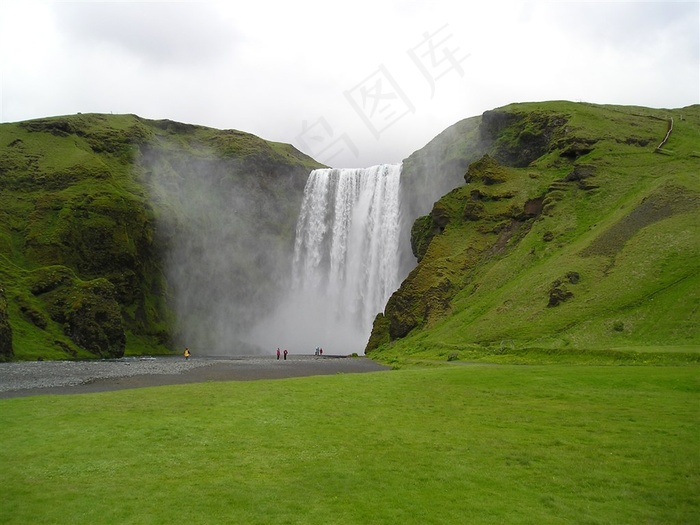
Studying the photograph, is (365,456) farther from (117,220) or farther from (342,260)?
(117,220)

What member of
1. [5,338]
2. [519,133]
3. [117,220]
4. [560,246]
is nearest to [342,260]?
[519,133]

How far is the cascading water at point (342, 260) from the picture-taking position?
325ft

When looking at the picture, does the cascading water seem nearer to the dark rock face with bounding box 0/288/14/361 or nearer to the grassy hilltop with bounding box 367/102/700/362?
the grassy hilltop with bounding box 367/102/700/362

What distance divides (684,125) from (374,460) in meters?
91.2

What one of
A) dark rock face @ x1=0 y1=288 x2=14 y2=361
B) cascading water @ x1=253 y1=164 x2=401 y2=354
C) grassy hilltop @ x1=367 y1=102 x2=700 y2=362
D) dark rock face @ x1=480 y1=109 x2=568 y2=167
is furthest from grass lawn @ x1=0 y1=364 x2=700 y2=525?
cascading water @ x1=253 y1=164 x2=401 y2=354

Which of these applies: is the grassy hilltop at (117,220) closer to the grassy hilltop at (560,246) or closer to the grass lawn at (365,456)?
the grassy hilltop at (560,246)

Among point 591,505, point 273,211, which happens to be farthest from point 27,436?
point 273,211

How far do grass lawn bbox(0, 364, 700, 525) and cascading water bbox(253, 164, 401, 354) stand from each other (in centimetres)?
7099

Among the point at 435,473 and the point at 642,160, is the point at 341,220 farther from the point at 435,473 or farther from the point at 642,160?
the point at 435,473

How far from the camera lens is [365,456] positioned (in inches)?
655

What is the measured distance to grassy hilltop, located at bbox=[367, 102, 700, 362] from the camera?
141 ft

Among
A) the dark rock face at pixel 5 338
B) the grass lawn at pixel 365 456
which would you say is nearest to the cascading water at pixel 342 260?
the dark rock face at pixel 5 338

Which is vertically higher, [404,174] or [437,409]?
[404,174]

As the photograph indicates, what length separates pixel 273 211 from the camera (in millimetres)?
133250
